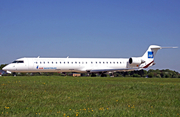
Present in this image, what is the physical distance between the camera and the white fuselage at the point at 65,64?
124ft

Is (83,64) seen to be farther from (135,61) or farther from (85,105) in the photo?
(85,105)

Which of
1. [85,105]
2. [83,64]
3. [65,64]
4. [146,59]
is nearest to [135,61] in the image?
[146,59]

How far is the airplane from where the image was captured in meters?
38.0

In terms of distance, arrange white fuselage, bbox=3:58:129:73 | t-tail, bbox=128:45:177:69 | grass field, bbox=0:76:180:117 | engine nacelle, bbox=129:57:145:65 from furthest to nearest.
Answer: t-tail, bbox=128:45:177:69, engine nacelle, bbox=129:57:145:65, white fuselage, bbox=3:58:129:73, grass field, bbox=0:76:180:117

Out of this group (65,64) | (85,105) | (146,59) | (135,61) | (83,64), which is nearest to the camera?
(85,105)

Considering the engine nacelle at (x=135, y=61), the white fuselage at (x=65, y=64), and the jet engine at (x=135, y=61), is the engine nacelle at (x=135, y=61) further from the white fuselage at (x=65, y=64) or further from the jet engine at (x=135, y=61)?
the white fuselage at (x=65, y=64)

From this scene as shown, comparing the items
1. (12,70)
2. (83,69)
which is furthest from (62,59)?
(12,70)

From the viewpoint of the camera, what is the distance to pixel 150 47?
154 feet

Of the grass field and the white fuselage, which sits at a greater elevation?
the white fuselage

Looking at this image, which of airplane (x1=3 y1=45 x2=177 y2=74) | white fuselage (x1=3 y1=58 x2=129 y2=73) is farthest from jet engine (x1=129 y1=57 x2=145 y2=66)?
white fuselage (x1=3 y1=58 x2=129 y2=73)

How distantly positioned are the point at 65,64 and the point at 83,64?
3408 mm

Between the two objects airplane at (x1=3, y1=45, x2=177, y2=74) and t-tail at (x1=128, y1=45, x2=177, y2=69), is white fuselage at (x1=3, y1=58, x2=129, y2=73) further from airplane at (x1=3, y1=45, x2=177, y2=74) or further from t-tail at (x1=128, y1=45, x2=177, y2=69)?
t-tail at (x1=128, y1=45, x2=177, y2=69)

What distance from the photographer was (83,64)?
4122cm

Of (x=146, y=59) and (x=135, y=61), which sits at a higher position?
(x=146, y=59)
